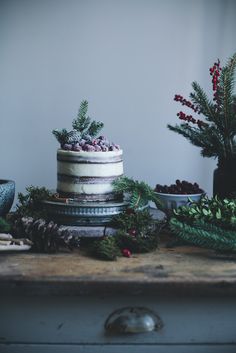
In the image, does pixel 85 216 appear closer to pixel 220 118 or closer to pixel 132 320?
pixel 132 320

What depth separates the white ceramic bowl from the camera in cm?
105

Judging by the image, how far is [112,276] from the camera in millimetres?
742

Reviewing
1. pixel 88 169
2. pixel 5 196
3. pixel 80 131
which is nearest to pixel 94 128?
pixel 80 131

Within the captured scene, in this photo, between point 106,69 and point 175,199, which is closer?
point 175,199

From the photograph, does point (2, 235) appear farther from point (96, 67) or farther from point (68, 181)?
point (96, 67)

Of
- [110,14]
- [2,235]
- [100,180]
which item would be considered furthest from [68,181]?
[110,14]

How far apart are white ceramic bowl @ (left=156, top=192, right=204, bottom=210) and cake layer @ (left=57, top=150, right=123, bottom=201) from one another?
14 cm

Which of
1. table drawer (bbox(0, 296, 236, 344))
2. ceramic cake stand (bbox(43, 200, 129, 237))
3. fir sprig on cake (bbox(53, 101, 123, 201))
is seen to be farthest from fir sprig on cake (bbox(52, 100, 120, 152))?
table drawer (bbox(0, 296, 236, 344))

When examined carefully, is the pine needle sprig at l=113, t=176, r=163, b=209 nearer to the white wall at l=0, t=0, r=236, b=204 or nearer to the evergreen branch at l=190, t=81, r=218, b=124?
the evergreen branch at l=190, t=81, r=218, b=124

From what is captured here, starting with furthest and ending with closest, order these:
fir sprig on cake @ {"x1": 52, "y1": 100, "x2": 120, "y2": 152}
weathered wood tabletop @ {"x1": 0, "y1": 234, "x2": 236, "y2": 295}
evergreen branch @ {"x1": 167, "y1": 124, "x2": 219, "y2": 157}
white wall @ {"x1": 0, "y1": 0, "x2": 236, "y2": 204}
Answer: white wall @ {"x1": 0, "y1": 0, "x2": 236, "y2": 204} < evergreen branch @ {"x1": 167, "y1": 124, "x2": 219, "y2": 157} < fir sprig on cake @ {"x1": 52, "y1": 100, "x2": 120, "y2": 152} < weathered wood tabletop @ {"x1": 0, "y1": 234, "x2": 236, "y2": 295}

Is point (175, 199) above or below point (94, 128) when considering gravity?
below

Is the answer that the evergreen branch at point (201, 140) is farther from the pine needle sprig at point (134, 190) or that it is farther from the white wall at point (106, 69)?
the white wall at point (106, 69)

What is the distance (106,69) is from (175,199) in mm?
539

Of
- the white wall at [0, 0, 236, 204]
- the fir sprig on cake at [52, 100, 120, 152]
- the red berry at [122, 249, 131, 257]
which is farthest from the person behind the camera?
the white wall at [0, 0, 236, 204]
